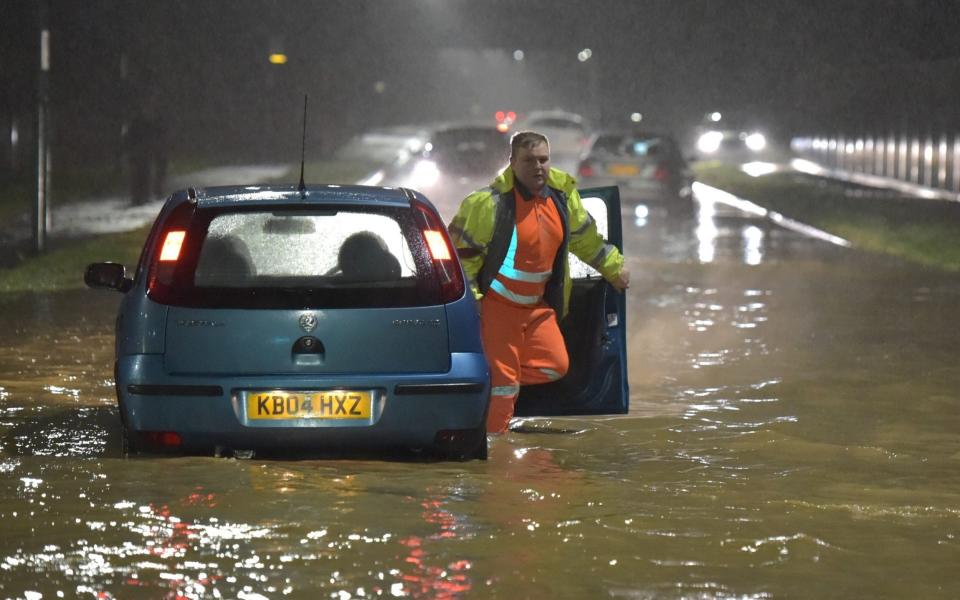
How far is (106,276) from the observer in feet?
28.4

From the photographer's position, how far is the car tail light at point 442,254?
8047mm

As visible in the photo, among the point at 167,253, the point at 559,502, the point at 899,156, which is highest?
the point at 167,253

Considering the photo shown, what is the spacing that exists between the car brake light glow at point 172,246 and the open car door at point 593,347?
215 centimetres

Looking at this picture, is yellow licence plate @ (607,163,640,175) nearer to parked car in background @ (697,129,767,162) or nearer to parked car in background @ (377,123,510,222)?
parked car in background @ (377,123,510,222)

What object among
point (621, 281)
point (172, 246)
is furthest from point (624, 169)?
point (172, 246)

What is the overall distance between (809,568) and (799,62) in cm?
4969

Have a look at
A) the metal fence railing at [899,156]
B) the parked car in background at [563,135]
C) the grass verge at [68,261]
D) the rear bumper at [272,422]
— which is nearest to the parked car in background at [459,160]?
the metal fence railing at [899,156]

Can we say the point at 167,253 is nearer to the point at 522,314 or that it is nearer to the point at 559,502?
the point at 522,314

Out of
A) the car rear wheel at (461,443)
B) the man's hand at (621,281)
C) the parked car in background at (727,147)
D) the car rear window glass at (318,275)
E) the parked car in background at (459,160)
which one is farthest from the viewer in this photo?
the parked car in background at (727,147)

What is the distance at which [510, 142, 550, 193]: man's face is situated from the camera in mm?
8812

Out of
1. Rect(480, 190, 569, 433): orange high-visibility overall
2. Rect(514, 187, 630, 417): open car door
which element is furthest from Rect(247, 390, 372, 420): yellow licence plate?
Rect(514, 187, 630, 417): open car door

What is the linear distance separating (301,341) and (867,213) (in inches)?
1000

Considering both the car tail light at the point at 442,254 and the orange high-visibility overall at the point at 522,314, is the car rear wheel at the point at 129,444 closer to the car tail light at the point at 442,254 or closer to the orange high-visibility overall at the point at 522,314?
the car tail light at the point at 442,254

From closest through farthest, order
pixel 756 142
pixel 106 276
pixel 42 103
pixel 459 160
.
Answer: pixel 106 276 → pixel 42 103 → pixel 459 160 → pixel 756 142
